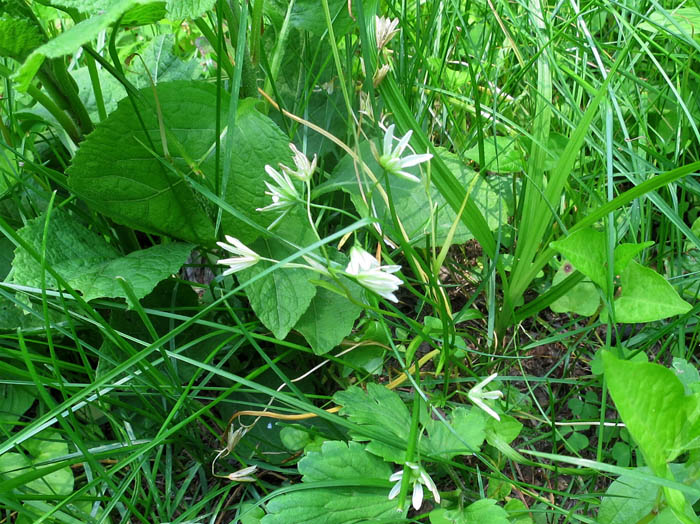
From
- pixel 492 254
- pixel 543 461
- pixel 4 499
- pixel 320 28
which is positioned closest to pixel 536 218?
pixel 492 254

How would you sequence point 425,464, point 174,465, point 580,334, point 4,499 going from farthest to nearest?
point 580,334 → point 174,465 → point 425,464 → point 4,499

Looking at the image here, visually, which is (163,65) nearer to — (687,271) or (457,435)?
(457,435)

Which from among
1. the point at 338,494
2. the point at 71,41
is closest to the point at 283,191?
the point at 71,41

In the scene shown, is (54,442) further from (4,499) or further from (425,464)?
(425,464)

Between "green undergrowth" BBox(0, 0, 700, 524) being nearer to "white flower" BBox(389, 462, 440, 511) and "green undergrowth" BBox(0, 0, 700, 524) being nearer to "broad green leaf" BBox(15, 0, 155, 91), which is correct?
"white flower" BBox(389, 462, 440, 511)

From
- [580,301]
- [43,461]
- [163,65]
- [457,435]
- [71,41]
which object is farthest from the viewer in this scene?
[163,65]

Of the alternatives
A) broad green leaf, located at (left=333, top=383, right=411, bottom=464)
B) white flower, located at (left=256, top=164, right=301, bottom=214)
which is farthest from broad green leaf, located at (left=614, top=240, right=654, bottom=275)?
white flower, located at (left=256, top=164, right=301, bottom=214)
